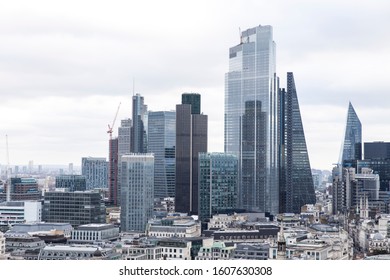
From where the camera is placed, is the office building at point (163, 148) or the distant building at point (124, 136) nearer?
the office building at point (163, 148)

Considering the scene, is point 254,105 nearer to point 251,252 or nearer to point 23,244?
point 23,244

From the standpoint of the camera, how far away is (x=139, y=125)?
36562mm

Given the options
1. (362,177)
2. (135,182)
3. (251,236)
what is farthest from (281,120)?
(251,236)

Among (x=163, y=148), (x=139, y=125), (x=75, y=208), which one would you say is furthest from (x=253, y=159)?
(x=75, y=208)

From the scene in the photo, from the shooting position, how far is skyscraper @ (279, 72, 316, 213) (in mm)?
32938

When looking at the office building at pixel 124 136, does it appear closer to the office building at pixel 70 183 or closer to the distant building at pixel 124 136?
the distant building at pixel 124 136

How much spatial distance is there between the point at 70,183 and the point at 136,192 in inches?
238

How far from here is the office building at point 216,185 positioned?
28.5m

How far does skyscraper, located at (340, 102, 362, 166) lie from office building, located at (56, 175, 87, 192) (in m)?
13.0

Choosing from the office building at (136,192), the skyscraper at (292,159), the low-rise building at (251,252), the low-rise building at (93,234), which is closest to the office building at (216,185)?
the skyscraper at (292,159)

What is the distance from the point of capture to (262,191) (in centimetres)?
3234

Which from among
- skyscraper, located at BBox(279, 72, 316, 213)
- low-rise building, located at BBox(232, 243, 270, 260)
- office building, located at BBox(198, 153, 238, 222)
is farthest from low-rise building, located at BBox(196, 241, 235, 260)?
skyscraper, located at BBox(279, 72, 316, 213)

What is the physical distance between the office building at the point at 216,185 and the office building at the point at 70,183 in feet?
16.4
